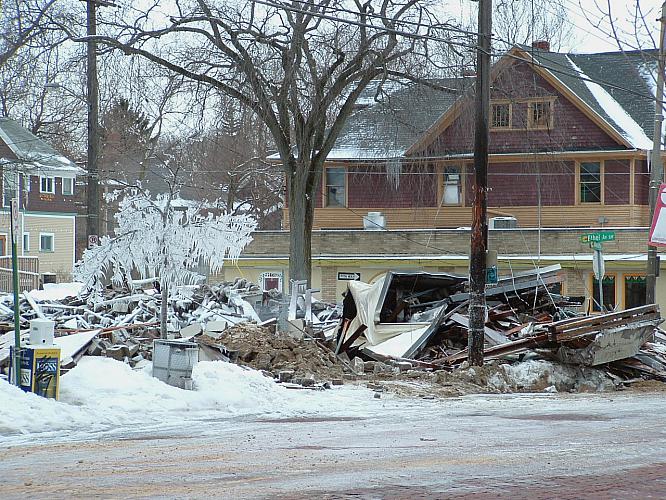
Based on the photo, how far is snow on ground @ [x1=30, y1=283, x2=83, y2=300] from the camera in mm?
29578

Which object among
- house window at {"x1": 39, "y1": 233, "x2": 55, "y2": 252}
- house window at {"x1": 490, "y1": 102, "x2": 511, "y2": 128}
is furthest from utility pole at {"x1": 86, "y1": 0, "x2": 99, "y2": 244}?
house window at {"x1": 39, "y1": 233, "x2": 55, "y2": 252}

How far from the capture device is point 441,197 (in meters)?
41.8

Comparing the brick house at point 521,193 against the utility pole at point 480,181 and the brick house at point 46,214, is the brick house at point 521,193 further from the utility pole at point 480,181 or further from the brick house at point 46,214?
the brick house at point 46,214

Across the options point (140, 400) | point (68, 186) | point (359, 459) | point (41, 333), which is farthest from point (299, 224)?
point (68, 186)

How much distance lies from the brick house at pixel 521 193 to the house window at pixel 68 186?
20719 mm

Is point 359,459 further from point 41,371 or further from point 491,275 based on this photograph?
point 491,275

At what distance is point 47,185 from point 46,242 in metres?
3.30

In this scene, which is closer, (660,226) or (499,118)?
(660,226)

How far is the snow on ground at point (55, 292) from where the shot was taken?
97.0 feet

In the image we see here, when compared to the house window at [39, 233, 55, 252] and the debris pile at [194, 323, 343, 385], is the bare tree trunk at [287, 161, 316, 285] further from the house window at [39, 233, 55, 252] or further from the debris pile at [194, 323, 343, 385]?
the house window at [39, 233, 55, 252]

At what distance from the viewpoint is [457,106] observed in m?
29.0

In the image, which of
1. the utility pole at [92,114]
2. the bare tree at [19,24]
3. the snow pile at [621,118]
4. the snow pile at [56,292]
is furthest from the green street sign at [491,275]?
the snow pile at [621,118]

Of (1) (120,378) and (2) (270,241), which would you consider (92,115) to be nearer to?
(2) (270,241)

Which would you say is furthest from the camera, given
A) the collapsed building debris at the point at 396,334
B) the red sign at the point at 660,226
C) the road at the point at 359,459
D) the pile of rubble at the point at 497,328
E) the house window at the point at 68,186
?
the house window at the point at 68,186
